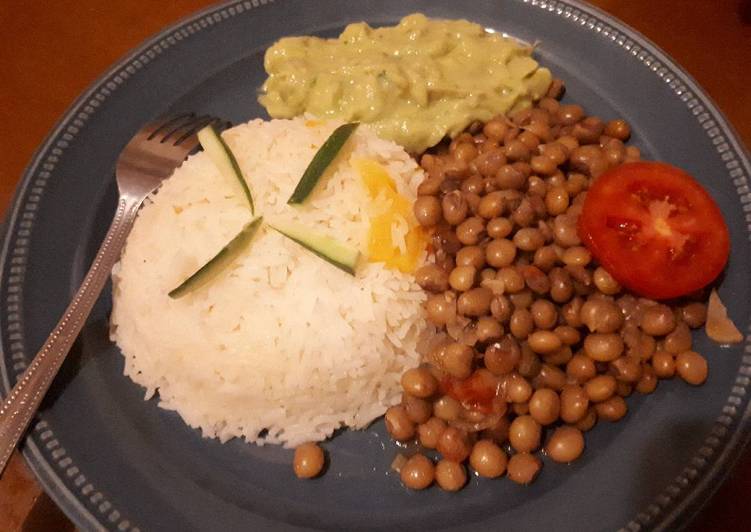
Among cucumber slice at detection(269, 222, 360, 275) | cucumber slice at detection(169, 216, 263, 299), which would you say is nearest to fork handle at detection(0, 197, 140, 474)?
cucumber slice at detection(169, 216, 263, 299)

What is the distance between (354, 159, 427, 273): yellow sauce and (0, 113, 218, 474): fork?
94cm

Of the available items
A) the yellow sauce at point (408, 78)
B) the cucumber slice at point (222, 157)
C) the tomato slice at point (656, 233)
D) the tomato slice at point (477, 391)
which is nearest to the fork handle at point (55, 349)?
the cucumber slice at point (222, 157)

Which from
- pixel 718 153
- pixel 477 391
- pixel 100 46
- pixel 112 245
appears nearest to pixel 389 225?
pixel 477 391

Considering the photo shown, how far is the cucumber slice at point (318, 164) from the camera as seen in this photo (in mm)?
2746

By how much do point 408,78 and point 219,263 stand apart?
1.31 metres

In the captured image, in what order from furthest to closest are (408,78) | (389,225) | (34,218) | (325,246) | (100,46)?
(100,46) < (408,78) < (34,218) < (389,225) < (325,246)

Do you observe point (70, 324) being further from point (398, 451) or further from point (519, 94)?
point (519, 94)

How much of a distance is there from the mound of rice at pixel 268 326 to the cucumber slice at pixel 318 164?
10cm

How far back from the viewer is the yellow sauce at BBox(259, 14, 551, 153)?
318cm

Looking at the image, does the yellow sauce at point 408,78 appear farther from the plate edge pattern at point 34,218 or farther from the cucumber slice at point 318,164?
the plate edge pattern at point 34,218

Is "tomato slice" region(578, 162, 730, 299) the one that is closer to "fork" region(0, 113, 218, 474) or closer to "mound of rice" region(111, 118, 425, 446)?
"mound of rice" region(111, 118, 425, 446)

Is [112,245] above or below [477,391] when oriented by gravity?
above

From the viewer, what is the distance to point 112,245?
287 cm

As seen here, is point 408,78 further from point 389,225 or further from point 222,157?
point 222,157
